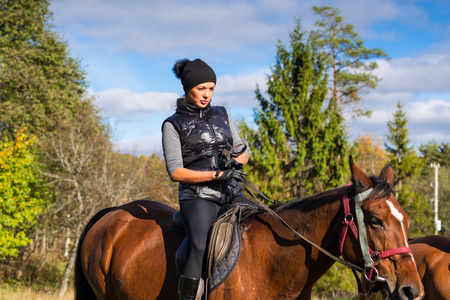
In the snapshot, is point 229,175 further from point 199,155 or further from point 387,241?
point 387,241

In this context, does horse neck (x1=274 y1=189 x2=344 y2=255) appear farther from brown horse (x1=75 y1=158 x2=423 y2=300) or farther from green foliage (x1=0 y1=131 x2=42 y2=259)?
green foliage (x1=0 y1=131 x2=42 y2=259)

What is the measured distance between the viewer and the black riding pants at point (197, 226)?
321cm

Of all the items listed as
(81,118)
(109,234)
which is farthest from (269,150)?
(109,234)

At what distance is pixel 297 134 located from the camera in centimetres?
2106

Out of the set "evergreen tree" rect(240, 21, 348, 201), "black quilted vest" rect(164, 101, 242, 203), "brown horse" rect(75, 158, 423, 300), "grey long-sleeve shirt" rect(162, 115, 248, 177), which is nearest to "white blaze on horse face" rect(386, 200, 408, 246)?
"brown horse" rect(75, 158, 423, 300)

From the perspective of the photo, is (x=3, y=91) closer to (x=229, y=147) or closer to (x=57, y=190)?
(x=57, y=190)

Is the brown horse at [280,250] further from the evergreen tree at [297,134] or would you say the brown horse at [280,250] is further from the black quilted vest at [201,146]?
the evergreen tree at [297,134]

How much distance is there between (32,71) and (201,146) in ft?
68.8

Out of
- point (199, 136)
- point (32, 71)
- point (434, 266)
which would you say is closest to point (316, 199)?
point (199, 136)

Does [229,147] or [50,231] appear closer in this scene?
[229,147]

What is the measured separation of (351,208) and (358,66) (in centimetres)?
2839

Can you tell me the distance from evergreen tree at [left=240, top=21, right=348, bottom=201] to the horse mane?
54.3 feet

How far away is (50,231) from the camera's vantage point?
2003 cm

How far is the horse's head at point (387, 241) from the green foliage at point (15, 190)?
519 inches
